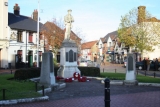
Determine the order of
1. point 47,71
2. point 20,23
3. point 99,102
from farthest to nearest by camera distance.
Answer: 1. point 20,23
2. point 47,71
3. point 99,102

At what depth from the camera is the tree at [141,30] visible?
47500 millimetres

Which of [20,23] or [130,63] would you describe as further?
[20,23]

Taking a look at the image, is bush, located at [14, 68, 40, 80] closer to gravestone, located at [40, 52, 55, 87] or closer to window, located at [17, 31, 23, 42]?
gravestone, located at [40, 52, 55, 87]

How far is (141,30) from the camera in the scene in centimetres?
4769

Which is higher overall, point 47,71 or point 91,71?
point 47,71

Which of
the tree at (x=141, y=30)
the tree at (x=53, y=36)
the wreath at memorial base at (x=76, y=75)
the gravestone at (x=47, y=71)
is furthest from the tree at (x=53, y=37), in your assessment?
the gravestone at (x=47, y=71)

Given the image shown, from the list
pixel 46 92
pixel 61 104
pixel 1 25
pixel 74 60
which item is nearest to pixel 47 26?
pixel 1 25

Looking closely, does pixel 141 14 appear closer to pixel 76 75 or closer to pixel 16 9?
pixel 16 9

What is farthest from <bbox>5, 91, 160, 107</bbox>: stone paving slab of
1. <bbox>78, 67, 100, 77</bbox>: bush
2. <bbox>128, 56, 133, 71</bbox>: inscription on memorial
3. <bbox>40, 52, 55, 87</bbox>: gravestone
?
<bbox>78, 67, 100, 77</bbox>: bush

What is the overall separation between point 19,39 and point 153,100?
113 feet

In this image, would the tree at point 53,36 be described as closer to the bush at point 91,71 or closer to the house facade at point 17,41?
the house facade at point 17,41

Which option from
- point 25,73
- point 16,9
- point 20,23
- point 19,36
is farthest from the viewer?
point 16,9

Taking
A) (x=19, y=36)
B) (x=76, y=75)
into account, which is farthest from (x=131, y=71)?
(x=19, y=36)

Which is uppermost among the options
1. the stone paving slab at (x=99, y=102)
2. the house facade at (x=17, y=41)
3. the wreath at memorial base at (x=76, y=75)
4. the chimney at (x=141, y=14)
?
the chimney at (x=141, y=14)
